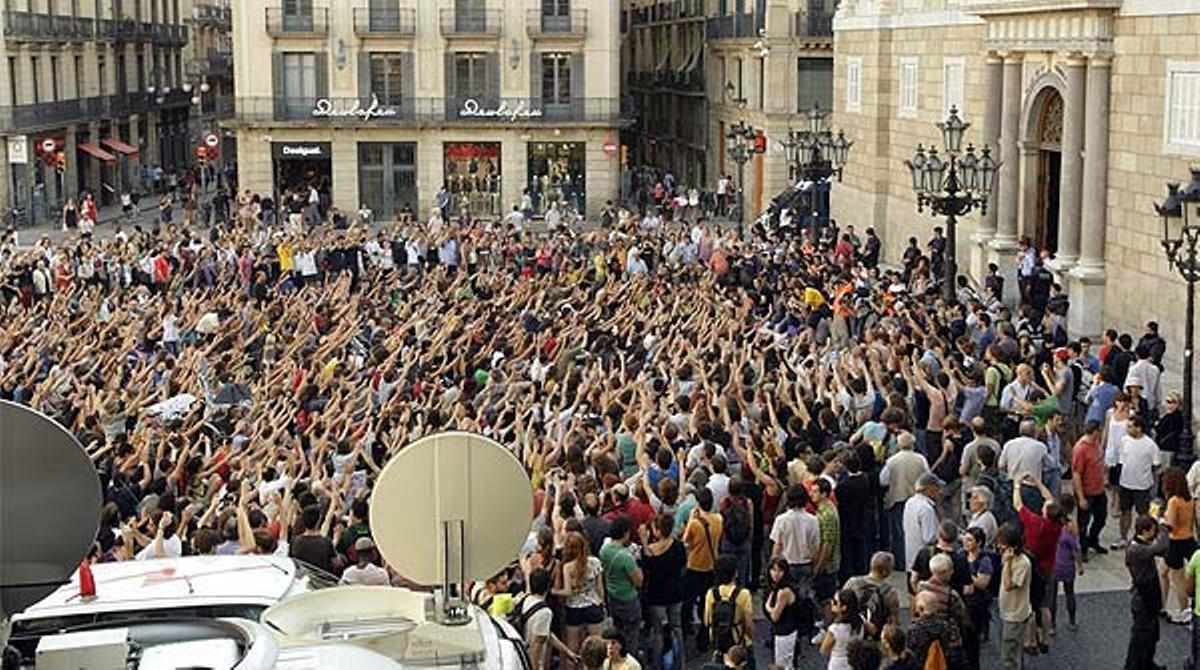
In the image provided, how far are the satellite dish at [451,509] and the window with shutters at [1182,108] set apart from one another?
19441 millimetres

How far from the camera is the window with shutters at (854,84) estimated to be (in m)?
38.2

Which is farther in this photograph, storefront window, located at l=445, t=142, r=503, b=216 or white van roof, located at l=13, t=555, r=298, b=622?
storefront window, located at l=445, t=142, r=503, b=216

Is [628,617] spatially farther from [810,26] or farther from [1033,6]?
[810,26]

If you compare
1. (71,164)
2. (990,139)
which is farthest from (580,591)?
(71,164)

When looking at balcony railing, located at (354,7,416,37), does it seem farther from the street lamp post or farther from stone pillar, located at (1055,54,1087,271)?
stone pillar, located at (1055,54,1087,271)

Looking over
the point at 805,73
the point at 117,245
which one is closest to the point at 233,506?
the point at 117,245

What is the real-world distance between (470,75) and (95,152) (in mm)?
16029

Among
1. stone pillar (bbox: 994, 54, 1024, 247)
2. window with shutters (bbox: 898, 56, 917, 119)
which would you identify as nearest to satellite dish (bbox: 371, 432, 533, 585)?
stone pillar (bbox: 994, 54, 1024, 247)

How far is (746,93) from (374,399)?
3843 cm

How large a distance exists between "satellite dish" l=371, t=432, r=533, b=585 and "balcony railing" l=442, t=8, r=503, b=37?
4788cm

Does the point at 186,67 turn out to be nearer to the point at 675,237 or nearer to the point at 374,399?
the point at 675,237

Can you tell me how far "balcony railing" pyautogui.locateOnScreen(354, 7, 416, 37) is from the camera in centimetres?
5172

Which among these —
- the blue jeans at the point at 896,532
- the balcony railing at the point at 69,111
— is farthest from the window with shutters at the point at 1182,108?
the balcony railing at the point at 69,111

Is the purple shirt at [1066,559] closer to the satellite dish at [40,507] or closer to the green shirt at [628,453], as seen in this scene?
the green shirt at [628,453]
